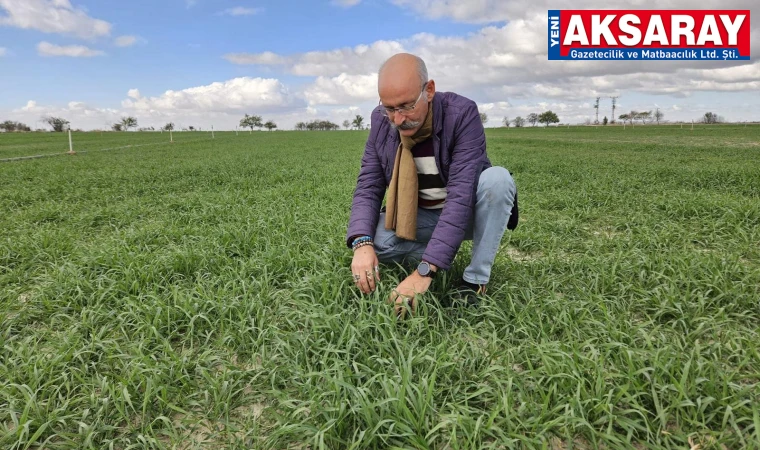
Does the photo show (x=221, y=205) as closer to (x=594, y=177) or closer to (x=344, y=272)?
(x=344, y=272)

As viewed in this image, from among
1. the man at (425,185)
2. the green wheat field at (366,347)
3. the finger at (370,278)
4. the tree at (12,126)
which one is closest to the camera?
the green wheat field at (366,347)

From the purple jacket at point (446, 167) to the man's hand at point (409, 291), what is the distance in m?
0.11

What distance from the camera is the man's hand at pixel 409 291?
83.5 inches

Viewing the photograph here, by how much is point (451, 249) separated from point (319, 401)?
0.98 m

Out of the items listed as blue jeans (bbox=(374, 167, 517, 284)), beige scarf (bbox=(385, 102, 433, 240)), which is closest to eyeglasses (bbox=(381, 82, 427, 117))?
beige scarf (bbox=(385, 102, 433, 240))

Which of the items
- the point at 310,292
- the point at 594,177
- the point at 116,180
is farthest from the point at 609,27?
the point at 310,292

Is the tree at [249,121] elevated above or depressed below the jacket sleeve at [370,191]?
above

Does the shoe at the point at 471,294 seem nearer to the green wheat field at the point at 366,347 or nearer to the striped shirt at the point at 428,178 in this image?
the green wheat field at the point at 366,347

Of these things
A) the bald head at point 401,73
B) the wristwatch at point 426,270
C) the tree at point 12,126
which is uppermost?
the tree at point 12,126

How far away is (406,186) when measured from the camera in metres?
2.31

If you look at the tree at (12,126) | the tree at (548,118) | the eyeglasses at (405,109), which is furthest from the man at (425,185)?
the tree at (548,118)

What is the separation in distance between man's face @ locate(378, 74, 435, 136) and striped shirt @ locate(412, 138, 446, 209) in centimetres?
24

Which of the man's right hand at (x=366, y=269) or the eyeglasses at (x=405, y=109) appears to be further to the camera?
the man's right hand at (x=366, y=269)

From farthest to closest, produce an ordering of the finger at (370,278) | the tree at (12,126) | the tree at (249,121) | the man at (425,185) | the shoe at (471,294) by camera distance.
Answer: the tree at (249,121) → the tree at (12,126) → the shoe at (471,294) → the finger at (370,278) → the man at (425,185)
